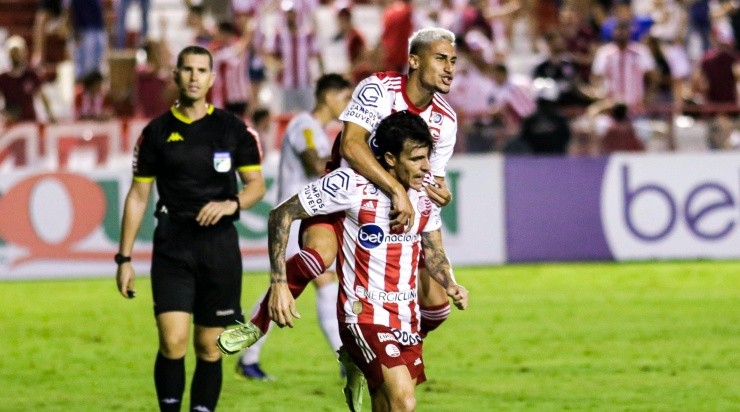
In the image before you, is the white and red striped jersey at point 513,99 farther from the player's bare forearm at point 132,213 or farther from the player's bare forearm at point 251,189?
the player's bare forearm at point 132,213

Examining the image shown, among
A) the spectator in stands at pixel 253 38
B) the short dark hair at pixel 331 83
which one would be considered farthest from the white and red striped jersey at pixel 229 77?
the short dark hair at pixel 331 83

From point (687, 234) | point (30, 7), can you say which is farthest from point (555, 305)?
point (30, 7)

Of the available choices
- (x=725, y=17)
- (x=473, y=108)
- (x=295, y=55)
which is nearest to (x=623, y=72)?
(x=473, y=108)

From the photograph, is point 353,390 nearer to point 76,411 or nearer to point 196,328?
point 196,328

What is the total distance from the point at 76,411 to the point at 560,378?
3814 mm

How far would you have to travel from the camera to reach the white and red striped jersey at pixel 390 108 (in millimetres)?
8492

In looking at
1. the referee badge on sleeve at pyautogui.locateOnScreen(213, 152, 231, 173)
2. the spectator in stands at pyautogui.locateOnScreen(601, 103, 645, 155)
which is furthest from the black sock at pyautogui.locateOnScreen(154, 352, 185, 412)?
the spectator in stands at pyautogui.locateOnScreen(601, 103, 645, 155)

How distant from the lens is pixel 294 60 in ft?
78.8

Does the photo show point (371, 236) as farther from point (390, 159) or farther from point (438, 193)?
point (438, 193)

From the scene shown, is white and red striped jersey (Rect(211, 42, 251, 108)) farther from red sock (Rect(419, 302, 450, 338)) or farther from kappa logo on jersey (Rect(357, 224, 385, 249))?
kappa logo on jersey (Rect(357, 224, 385, 249))

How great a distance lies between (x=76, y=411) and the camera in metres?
11.2

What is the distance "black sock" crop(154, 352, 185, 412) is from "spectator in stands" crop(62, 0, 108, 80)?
50.5ft

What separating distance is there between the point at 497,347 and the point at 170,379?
5.25 m

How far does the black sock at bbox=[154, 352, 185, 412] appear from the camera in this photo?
952 centimetres
